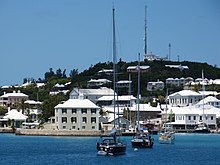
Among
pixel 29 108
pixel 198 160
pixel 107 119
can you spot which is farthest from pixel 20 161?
pixel 29 108

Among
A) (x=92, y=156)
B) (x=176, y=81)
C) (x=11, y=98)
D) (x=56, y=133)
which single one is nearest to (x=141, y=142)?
(x=92, y=156)

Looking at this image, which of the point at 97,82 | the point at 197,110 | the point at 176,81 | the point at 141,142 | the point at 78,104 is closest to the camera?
the point at 141,142

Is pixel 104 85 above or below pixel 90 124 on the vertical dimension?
above

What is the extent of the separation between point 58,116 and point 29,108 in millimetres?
36699

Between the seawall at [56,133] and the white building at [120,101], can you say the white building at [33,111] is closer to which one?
the white building at [120,101]

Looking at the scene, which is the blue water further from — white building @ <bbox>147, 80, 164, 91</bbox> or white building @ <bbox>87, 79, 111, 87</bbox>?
white building @ <bbox>87, 79, 111, 87</bbox>

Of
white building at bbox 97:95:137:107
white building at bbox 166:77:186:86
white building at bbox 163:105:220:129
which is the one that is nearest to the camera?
white building at bbox 163:105:220:129

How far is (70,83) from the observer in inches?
7613

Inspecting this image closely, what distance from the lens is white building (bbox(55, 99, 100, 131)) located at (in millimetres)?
99000

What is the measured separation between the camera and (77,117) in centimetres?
9925

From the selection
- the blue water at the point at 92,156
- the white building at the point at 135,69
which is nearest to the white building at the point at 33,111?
the white building at the point at 135,69

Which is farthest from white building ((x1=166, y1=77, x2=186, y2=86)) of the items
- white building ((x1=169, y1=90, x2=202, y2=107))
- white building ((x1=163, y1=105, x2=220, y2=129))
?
white building ((x1=163, y1=105, x2=220, y2=129))

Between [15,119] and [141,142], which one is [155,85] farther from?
[141,142]

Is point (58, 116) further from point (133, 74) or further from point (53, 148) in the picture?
point (133, 74)
